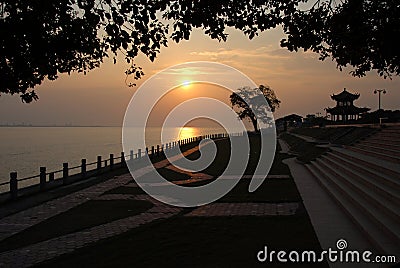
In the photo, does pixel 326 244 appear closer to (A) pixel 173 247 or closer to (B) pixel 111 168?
(A) pixel 173 247

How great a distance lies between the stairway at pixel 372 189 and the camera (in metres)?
8.47

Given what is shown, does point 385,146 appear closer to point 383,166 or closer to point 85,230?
point 383,166

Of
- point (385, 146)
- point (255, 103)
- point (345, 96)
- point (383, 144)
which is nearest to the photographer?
point (385, 146)

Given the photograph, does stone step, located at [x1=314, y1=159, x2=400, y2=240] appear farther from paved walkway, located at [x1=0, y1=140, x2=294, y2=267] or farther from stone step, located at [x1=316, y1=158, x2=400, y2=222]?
paved walkway, located at [x1=0, y1=140, x2=294, y2=267]

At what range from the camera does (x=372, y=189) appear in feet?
38.0

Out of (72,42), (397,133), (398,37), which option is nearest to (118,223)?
(72,42)

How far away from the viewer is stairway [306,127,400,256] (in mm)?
8473

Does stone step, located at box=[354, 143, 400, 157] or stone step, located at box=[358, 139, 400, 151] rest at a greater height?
stone step, located at box=[358, 139, 400, 151]

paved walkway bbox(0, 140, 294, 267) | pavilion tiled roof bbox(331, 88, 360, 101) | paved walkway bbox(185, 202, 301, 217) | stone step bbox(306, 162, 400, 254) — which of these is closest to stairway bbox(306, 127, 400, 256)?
stone step bbox(306, 162, 400, 254)

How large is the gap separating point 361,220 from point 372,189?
2015 millimetres

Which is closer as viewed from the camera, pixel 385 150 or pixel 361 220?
pixel 361 220

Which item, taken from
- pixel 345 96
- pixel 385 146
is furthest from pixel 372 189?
pixel 345 96

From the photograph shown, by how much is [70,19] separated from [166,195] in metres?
9.50

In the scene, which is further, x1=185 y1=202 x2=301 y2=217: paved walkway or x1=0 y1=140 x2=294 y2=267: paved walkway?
x1=185 y1=202 x2=301 y2=217: paved walkway
